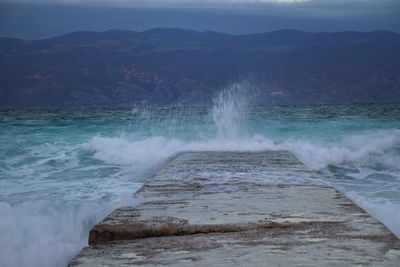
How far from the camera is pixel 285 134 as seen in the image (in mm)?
15750

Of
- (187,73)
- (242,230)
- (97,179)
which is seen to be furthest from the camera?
(187,73)

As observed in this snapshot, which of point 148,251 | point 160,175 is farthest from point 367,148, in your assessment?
point 148,251

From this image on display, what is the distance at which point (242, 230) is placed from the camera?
2459 mm

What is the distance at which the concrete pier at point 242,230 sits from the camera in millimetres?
1948

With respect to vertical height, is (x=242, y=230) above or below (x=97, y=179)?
above

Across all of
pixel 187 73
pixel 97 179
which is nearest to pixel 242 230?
pixel 97 179

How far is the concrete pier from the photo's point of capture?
1.95 metres

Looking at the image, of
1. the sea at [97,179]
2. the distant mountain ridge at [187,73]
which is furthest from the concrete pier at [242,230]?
the distant mountain ridge at [187,73]

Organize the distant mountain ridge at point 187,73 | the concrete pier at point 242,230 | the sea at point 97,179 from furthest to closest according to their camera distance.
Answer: the distant mountain ridge at point 187,73 → the sea at point 97,179 → the concrete pier at point 242,230

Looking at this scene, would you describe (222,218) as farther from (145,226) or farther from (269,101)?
(269,101)

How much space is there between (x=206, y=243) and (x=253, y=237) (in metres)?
0.26

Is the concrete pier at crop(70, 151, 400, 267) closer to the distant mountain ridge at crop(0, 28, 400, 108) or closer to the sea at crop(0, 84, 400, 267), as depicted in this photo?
the sea at crop(0, 84, 400, 267)

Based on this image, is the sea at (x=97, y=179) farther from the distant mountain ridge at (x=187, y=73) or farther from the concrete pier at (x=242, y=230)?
the distant mountain ridge at (x=187, y=73)

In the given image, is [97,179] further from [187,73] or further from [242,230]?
[187,73]
